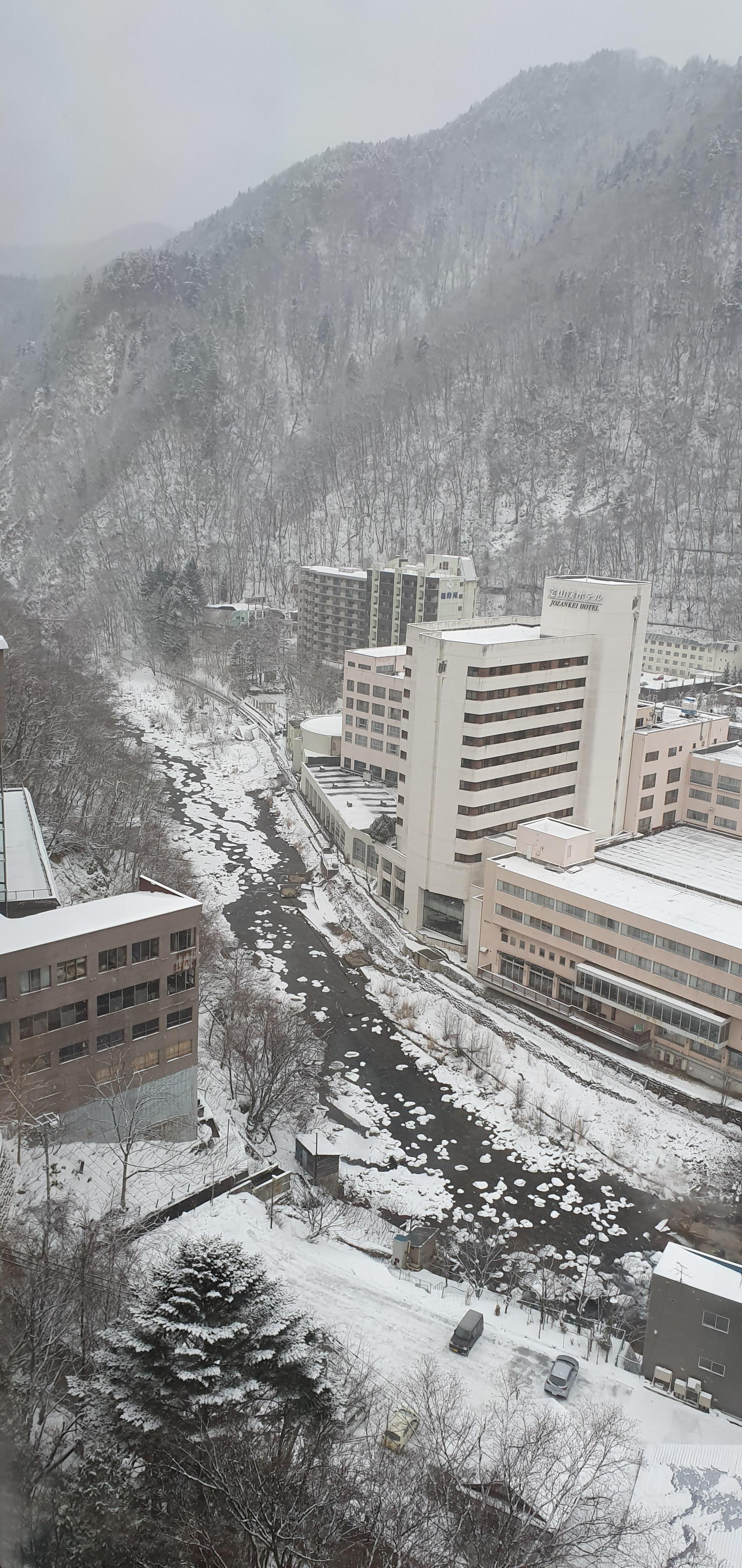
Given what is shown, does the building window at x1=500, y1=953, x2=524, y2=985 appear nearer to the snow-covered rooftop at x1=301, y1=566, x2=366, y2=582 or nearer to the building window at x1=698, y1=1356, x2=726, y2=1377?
the building window at x1=698, y1=1356, x2=726, y2=1377

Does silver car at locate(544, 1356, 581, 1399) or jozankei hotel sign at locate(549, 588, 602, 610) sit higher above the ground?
jozankei hotel sign at locate(549, 588, 602, 610)

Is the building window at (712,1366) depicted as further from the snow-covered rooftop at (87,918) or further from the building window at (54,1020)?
the building window at (54,1020)

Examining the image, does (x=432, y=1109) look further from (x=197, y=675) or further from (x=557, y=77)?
(x=557, y=77)

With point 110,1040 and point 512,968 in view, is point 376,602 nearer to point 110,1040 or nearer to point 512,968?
point 512,968

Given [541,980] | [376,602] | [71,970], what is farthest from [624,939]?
[376,602]

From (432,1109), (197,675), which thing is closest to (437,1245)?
(432,1109)

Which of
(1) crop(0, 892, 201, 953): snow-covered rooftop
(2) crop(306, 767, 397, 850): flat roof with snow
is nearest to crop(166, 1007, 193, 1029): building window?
(1) crop(0, 892, 201, 953): snow-covered rooftop
